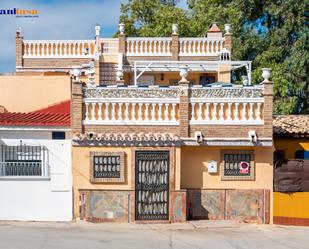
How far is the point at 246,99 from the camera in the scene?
15500mm

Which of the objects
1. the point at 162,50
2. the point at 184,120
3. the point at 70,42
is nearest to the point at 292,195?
the point at 184,120

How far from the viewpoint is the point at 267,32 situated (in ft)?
116

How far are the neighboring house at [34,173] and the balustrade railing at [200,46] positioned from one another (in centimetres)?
968

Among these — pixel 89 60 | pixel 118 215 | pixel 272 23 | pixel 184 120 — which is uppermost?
pixel 272 23

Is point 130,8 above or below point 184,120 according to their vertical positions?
above

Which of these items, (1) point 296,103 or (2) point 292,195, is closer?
(2) point 292,195

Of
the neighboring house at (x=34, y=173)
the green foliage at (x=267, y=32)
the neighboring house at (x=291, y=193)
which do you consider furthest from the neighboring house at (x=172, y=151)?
the green foliage at (x=267, y=32)

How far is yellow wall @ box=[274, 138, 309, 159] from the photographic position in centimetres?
1867

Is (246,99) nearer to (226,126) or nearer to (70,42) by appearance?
(226,126)

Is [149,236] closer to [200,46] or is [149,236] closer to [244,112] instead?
[244,112]

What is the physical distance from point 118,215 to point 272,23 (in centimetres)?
2394

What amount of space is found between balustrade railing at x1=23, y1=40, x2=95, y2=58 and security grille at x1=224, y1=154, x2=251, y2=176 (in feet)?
34.4

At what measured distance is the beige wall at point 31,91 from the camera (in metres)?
20.8

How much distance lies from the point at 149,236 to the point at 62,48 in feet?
41.8
